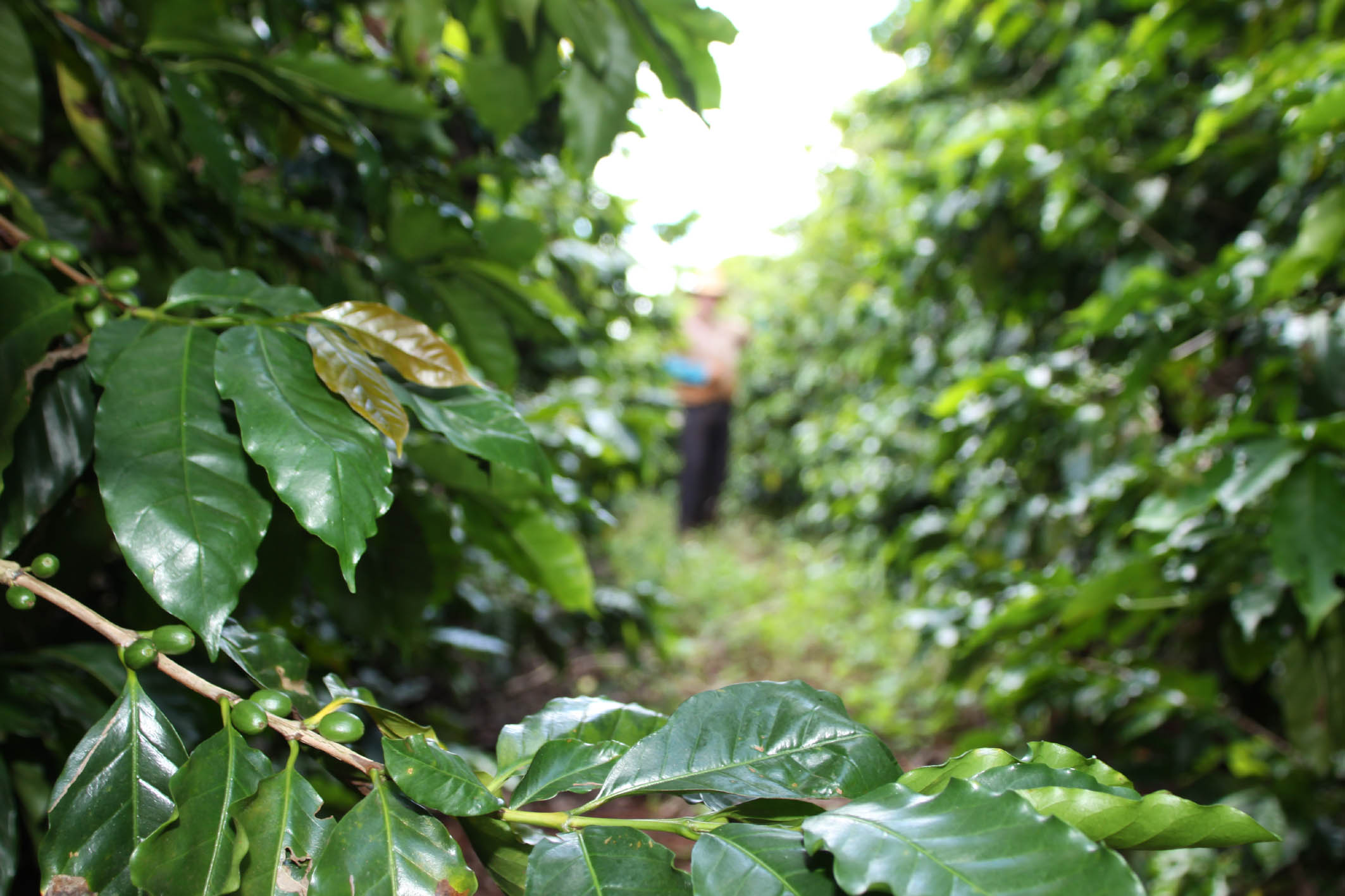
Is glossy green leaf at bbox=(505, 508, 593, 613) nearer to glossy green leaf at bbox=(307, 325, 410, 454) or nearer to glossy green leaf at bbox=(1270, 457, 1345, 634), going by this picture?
glossy green leaf at bbox=(307, 325, 410, 454)

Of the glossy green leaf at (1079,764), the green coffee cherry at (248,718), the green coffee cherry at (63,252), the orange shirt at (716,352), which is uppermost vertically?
the orange shirt at (716,352)

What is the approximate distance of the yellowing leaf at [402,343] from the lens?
0.44 meters

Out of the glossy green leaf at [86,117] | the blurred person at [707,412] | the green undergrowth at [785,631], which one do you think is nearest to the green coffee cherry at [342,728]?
the glossy green leaf at [86,117]

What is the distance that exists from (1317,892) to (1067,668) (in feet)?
2.00

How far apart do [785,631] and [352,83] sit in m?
3.33

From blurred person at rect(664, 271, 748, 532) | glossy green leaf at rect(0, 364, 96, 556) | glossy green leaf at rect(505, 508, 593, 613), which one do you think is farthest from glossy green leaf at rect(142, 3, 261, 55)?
blurred person at rect(664, 271, 748, 532)

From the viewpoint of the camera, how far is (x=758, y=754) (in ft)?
1.09

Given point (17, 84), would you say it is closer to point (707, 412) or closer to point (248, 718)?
point (248, 718)

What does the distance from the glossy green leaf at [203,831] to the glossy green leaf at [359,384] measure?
0.50 feet

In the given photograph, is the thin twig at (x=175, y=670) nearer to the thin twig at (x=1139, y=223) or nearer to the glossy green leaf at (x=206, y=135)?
the glossy green leaf at (x=206, y=135)

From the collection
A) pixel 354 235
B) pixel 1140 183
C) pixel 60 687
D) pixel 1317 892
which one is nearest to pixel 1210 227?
pixel 1140 183

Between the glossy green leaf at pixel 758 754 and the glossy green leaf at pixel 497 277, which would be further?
the glossy green leaf at pixel 497 277

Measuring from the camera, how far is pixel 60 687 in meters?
0.58

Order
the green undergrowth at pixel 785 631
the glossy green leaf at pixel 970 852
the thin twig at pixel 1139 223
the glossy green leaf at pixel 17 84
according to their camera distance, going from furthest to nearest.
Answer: the green undergrowth at pixel 785 631, the thin twig at pixel 1139 223, the glossy green leaf at pixel 17 84, the glossy green leaf at pixel 970 852
